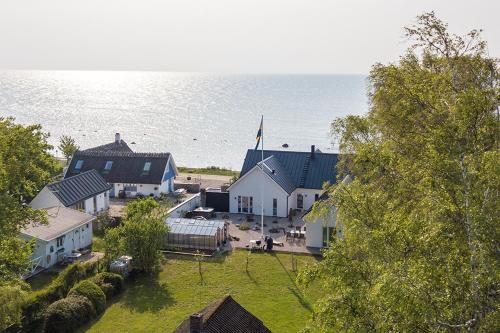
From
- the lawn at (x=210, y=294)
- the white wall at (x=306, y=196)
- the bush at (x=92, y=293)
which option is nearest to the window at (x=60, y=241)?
the lawn at (x=210, y=294)

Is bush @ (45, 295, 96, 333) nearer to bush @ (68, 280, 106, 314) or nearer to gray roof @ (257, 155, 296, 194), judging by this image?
bush @ (68, 280, 106, 314)

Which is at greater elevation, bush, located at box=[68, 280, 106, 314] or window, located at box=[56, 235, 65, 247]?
window, located at box=[56, 235, 65, 247]

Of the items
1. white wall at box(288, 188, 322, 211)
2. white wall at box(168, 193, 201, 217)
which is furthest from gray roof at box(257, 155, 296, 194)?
white wall at box(168, 193, 201, 217)

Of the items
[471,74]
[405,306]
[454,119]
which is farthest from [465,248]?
[471,74]

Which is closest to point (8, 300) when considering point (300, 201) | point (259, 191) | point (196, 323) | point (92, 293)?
point (196, 323)

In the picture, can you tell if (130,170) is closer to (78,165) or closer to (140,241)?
(78,165)

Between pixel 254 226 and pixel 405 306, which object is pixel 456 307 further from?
pixel 254 226

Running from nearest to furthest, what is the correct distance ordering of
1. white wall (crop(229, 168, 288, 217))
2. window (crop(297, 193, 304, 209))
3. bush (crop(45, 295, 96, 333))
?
1. bush (crop(45, 295, 96, 333))
2. white wall (crop(229, 168, 288, 217))
3. window (crop(297, 193, 304, 209))
